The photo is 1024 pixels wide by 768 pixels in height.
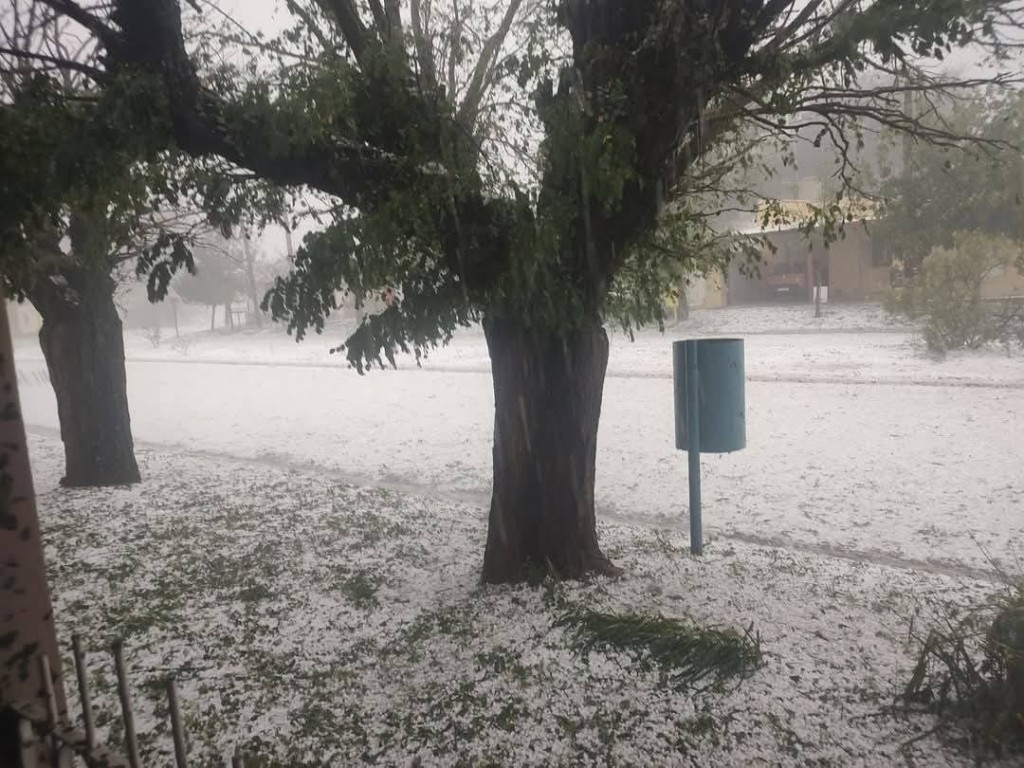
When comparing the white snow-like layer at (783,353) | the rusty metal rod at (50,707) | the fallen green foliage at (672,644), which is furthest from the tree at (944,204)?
the rusty metal rod at (50,707)

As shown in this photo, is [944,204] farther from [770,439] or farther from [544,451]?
[544,451]

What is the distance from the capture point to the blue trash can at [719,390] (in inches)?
191

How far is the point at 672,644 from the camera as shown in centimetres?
370

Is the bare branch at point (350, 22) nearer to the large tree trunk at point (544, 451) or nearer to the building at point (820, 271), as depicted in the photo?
the large tree trunk at point (544, 451)

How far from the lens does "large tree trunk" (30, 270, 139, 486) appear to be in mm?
7355

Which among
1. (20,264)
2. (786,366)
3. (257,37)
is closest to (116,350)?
(20,264)

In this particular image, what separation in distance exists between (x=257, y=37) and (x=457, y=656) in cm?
405

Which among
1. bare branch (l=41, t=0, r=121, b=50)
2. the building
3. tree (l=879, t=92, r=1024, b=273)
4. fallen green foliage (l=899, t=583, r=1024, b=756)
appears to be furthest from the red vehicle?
bare branch (l=41, t=0, r=121, b=50)

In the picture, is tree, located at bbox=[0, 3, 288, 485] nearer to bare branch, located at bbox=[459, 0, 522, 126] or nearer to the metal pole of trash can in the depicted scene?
bare branch, located at bbox=[459, 0, 522, 126]

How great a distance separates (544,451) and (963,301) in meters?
14.8

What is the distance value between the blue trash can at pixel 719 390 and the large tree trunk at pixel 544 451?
829mm

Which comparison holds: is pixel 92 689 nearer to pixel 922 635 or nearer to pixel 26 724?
pixel 26 724

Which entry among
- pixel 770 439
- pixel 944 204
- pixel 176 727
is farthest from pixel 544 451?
pixel 944 204

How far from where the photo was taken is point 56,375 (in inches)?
297
